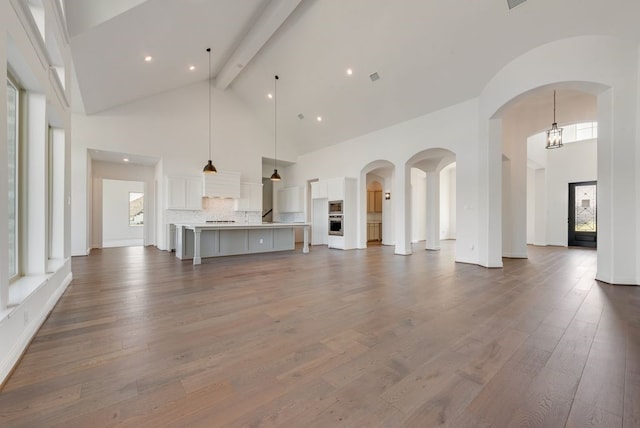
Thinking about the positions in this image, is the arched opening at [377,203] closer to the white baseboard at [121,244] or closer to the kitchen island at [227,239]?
the kitchen island at [227,239]

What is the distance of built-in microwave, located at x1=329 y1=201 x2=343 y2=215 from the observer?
845 centimetres

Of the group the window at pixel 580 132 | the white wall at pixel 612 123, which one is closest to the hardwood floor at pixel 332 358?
the white wall at pixel 612 123

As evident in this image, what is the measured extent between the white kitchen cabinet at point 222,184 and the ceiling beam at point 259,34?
284 cm

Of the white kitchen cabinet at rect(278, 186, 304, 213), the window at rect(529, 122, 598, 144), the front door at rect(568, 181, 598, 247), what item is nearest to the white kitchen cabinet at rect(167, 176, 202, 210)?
the white kitchen cabinet at rect(278, 186, 304, 213)

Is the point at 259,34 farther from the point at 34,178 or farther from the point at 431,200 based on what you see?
the point at 431,200

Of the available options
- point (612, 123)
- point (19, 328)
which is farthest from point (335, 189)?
point (19, 328)

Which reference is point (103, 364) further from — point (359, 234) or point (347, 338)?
point (359, 234)

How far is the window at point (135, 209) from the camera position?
12.1 m

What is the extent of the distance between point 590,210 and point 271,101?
424 inches

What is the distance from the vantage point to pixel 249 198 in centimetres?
930

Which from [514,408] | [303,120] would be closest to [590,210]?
[303,120]

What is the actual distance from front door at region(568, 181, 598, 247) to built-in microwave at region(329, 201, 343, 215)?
766 centimetres

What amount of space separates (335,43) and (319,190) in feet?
14.6

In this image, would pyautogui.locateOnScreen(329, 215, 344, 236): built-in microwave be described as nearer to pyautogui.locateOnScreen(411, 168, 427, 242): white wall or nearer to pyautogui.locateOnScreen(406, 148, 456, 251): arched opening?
pyautogui.locateOnScreen(406, 148, 456, 251): arched opening
